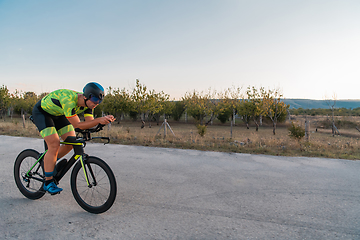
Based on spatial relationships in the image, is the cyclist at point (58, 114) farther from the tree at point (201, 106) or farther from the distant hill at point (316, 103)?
the distant hill at point (316, 103)

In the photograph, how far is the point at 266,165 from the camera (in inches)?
239

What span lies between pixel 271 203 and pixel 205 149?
5.01m

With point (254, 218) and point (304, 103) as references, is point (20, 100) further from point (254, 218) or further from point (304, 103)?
point (304, 103)

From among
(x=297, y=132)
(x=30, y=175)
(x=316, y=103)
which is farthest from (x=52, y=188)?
(x=316, y=103)

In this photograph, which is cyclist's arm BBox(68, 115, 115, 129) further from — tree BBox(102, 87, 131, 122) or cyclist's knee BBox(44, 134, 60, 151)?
tree BBox(102, 87, 131, 122)

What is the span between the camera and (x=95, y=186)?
3.06 m

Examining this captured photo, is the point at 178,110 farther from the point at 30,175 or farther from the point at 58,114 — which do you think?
the point at 58,114

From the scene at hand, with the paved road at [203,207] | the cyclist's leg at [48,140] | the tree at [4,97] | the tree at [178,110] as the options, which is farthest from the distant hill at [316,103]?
the cyclist's leg at [48,140]

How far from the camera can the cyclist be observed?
2.80 metres

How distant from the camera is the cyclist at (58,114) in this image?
2.80 m

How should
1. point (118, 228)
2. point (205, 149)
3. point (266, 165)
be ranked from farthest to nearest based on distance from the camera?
1. point (205, 149)
2. point (266, 165)
3. point (118, 228)

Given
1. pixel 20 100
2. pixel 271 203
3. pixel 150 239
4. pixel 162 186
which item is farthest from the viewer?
pixel 20 100

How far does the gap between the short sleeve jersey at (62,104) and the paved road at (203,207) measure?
1367 mm

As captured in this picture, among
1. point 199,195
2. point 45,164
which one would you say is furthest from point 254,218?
point 45,164
